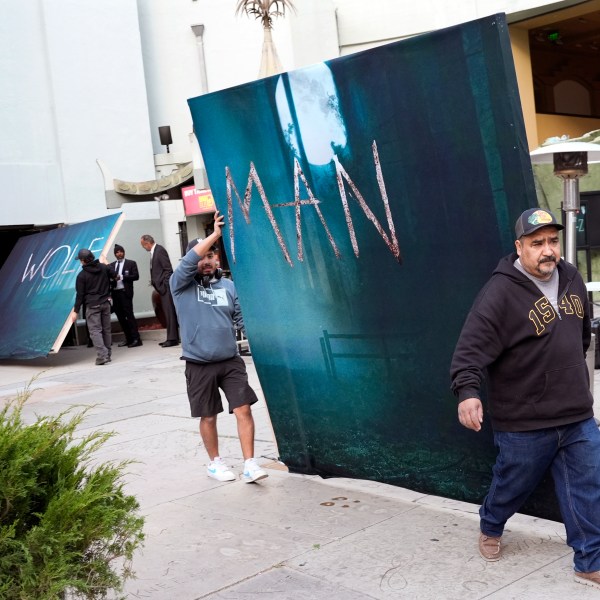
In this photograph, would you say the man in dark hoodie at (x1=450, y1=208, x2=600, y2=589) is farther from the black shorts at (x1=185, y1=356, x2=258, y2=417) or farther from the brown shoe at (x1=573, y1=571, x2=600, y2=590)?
the black shorts at (x1=185, y1=356, x2=258, y2=417)

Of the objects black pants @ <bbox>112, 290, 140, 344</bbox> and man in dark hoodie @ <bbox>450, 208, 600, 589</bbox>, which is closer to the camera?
man in dark hoodie @ <bbox>450, 208, 600, 589</bbox>

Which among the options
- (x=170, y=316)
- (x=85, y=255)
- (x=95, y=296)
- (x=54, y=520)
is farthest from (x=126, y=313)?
(x=54, y=520)

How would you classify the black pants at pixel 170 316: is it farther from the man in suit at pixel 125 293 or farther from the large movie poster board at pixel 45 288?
the large movie poster board at pixel 45 288

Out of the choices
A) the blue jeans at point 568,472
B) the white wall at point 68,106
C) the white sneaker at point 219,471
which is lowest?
the white sneaker at point 219,471

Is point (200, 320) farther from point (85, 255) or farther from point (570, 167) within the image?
point (85, 255)

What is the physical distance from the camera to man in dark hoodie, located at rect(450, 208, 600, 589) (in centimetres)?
381

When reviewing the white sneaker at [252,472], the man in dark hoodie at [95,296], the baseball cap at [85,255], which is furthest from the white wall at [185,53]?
the white sneaker at [252,472]

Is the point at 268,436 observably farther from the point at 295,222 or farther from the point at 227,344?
the point at 295,222

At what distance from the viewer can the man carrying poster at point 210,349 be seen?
586cm

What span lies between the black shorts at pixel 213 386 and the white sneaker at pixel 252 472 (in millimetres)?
402

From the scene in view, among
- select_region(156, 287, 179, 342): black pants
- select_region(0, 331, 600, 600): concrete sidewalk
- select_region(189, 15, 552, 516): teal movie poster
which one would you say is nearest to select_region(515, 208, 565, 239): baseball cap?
select_region(189, 15, 552, 516): teal movie poster

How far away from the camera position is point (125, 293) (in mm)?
16031

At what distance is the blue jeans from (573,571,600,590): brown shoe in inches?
0.8

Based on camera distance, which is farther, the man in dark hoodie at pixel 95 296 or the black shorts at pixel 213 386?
the man in dark hoodie at pixel 95 296
